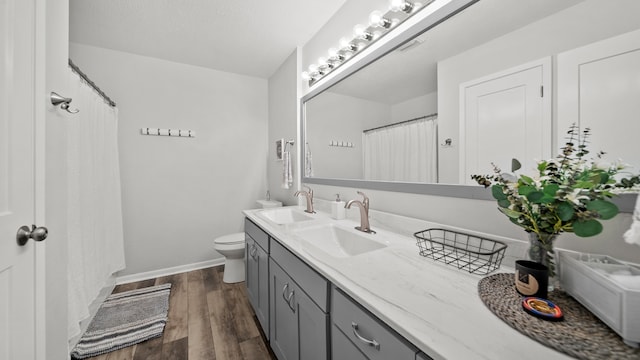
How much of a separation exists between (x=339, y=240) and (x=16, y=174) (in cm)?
137

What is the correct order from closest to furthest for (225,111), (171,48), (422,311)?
(422,311)
(171,48)
(225,111)

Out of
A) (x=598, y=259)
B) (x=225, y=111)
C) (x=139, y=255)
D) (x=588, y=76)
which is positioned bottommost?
(x=139, y=255)

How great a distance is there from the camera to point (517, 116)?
85 centimetres

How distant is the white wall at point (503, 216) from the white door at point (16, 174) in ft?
5.19

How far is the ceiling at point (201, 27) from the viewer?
5.88ft

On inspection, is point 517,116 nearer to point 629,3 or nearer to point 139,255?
point 629,3

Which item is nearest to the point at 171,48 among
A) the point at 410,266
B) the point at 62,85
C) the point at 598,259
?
the point at 62,85

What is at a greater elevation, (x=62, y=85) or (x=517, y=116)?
(x=62, y=85)

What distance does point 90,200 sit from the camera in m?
1.66

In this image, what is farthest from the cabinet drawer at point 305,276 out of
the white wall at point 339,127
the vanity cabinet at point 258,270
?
the white wall at point 339,127

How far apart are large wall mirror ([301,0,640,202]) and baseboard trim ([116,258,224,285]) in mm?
2188

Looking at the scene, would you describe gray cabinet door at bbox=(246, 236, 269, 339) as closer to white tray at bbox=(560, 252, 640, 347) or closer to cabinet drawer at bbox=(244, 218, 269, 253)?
cabinet drawer at bbox=(244, 218, 269, 253)

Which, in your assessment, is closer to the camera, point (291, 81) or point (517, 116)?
point (517, 116)

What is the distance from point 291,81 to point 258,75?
2.38 ft
